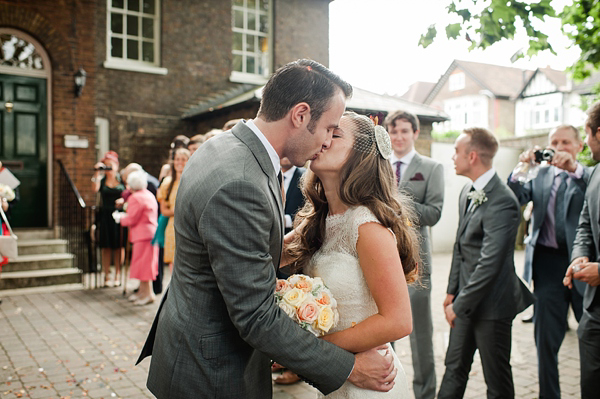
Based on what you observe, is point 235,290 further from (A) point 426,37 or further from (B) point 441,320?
(B) point 441,320

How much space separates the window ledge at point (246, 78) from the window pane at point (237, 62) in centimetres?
19

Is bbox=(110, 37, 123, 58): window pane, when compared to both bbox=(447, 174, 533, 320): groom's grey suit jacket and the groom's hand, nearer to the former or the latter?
bbox=(447, 174, 533, 320): groom's grey suit jacket

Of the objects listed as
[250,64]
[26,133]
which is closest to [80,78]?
[26,133]

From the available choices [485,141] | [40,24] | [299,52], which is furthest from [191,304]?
[299,52]

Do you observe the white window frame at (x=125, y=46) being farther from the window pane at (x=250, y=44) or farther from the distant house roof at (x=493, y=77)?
Answer: the distant house roof at (x=493, y=77)

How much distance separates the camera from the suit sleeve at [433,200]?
462 centimetres

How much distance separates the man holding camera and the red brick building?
26.9 ft

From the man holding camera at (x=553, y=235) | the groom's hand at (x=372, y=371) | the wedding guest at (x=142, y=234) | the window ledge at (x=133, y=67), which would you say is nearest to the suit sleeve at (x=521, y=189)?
the man holding camera at (x=553, y=235)

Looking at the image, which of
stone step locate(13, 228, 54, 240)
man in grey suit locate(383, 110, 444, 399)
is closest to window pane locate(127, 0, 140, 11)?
stone step locate(13, 228, 54, 240)

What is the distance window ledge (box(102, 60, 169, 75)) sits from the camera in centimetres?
1354

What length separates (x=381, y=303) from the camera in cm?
231

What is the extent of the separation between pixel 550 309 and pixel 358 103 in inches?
340

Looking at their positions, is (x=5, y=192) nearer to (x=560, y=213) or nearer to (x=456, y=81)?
(x=560, y=213)

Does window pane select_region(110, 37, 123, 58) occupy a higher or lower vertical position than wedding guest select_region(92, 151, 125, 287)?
higher
